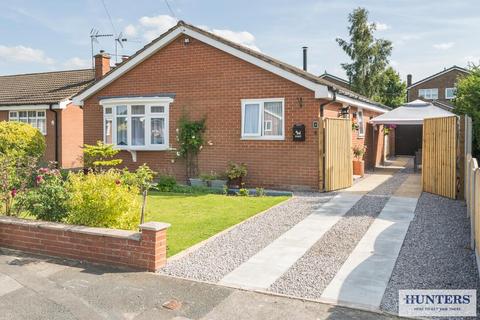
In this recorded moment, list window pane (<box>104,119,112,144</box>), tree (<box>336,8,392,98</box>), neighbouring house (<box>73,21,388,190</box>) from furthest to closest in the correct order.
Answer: tree (<box>336,8,392,98</box>)
window pane (<box>104,119,112,144</box>)
neighbouring house (<box>73,21,388,190</box>)

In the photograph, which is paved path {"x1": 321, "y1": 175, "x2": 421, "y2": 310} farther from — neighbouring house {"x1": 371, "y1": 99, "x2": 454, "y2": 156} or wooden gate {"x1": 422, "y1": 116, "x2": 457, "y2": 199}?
neighbouring house {"x1": 371, "y1": 99, "x2": 454, "y2": 156}

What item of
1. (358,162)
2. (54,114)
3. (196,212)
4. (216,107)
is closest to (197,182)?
(216,107)

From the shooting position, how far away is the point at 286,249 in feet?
23.5

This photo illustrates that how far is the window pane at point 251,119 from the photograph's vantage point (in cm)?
1375

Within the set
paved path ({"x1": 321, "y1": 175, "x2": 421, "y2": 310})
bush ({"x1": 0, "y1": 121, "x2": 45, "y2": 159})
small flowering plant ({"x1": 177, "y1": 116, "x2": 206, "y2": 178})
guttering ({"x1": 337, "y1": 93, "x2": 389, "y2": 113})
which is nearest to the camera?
paved path ({"x1": 321, "y1": 175, "x2": 421, "y2": 310})

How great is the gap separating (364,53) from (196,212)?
97.3 feet

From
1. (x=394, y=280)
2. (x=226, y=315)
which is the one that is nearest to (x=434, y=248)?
(x=394, y=280)

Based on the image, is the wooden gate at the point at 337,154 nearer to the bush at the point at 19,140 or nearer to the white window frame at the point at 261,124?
the white window frame at the point at 261,124

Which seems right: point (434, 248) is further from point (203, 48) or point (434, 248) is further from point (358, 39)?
point (358, 39)

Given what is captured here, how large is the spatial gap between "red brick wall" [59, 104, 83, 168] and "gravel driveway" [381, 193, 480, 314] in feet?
58.2

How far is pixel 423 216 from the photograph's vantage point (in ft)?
30.7

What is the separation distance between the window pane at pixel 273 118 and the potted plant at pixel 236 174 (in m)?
1.36

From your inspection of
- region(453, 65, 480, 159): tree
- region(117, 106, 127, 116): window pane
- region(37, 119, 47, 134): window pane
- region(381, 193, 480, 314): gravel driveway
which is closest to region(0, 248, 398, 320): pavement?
region(381, 193, 480, 314): gravel driveway

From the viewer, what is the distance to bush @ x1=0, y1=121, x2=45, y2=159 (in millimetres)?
15766
